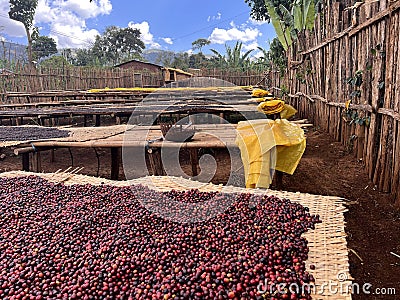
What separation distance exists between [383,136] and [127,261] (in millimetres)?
2693

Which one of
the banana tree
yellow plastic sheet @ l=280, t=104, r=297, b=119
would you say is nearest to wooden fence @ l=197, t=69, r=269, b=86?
the banana tree

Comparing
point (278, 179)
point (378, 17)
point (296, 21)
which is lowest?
point (278, 179)

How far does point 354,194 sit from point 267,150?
107 cm

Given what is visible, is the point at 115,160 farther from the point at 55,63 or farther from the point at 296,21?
the point at 55,63

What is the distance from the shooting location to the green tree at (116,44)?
31156mm

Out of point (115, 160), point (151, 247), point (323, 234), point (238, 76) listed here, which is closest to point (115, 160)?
point (115, 160)

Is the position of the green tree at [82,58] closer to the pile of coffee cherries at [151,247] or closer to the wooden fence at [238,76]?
the wooden fence at [238,76]

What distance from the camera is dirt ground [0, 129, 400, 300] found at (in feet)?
7.11

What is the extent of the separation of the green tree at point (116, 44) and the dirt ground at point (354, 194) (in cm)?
2749

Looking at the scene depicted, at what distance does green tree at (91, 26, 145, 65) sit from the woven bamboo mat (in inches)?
1209

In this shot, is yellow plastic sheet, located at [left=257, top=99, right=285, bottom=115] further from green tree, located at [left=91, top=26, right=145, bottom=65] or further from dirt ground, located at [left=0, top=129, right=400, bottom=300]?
green tree, located at [left=91, top=26, right=145, bottom=65]

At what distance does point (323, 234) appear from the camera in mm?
1583

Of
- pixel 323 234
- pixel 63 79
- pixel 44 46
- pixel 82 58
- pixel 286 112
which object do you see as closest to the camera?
pixel 323 234

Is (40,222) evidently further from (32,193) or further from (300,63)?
(300,63)
